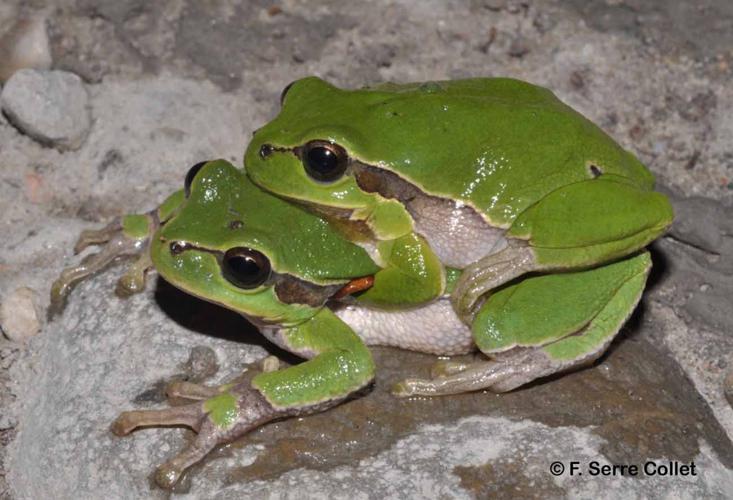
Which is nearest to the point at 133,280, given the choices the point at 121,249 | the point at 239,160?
the point at 121,249

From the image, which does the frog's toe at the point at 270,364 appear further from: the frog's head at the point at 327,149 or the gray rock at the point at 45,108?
the gray rock at the point at 45,108

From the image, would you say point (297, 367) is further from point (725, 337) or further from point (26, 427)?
point (725, 337)

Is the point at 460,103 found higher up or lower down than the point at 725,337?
higher up

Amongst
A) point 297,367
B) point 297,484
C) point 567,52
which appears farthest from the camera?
point 567,52

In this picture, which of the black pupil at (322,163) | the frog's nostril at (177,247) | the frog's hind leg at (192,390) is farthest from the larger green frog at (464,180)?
the frog's hind leg at (192,390)

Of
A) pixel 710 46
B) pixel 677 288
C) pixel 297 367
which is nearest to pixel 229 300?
pixel 297 367

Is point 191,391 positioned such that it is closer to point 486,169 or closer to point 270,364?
point 270,364

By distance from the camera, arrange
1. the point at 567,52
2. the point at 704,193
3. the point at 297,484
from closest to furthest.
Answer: the point at 297,484 → the point at 704,193 → the point at 567,52
